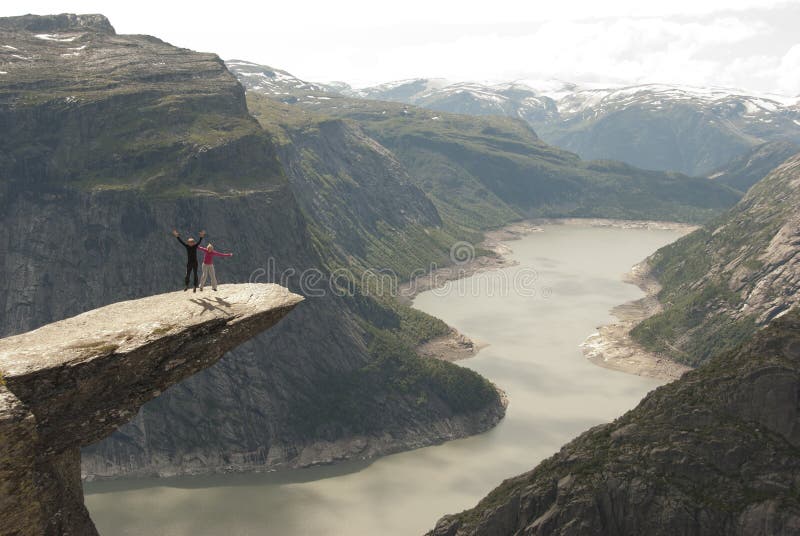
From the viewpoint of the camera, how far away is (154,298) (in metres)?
47.9

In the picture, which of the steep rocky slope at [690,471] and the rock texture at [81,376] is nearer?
the rock texture at [81,376]

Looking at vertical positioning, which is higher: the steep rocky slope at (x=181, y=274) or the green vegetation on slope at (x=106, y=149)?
the green vegetation on slope at (x=106, y=149)

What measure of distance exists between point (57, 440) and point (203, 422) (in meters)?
121

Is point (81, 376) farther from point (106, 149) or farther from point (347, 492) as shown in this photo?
point (106, 149)

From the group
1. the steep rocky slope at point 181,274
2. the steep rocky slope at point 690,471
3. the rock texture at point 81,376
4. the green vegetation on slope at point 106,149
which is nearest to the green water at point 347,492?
the steep rocky slope at point 181,274

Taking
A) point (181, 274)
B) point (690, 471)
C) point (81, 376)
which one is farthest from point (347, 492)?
point (81, 376)

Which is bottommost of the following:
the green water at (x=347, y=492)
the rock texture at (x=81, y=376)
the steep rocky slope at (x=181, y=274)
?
the green water at (x=347, y=492)

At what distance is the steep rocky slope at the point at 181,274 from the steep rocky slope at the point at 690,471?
74409mm

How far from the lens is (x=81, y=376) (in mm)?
37750

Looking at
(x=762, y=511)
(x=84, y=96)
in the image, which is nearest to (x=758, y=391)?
(x=762, y=511)

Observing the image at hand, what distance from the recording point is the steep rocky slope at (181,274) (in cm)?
15425

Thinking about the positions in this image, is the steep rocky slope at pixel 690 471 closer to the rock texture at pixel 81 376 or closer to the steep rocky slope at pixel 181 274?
the rock texture at pixel 81 376

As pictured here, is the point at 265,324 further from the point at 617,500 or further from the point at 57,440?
the point at 617,500

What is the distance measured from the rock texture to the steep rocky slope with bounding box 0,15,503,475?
112494 millimetres
